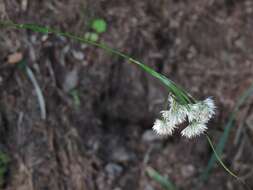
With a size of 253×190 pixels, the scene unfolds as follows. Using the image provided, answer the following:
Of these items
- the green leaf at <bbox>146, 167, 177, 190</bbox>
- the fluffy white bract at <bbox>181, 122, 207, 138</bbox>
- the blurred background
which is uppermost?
the fluffy white bract at <bbox>181, 122, 207, 138</bbox>

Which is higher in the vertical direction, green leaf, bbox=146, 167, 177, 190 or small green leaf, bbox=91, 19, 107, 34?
small green leaf, bbox=91, 19, 107, 34

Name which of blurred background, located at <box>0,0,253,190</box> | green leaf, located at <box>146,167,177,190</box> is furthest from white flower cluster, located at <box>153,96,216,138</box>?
green leaf, located at <box>146,167,177,190</box>

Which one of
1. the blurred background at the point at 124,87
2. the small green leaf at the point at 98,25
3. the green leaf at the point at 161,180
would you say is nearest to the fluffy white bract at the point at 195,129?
the blurred background at the point at 124,87

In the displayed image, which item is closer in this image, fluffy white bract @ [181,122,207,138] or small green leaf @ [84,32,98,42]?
fluffy white bract @ [181,122,207,138]

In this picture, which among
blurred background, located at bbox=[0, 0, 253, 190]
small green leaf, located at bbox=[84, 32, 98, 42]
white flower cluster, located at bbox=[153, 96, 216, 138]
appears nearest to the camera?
white flower cluster, located at bbox=[153, 96, 216, 138]

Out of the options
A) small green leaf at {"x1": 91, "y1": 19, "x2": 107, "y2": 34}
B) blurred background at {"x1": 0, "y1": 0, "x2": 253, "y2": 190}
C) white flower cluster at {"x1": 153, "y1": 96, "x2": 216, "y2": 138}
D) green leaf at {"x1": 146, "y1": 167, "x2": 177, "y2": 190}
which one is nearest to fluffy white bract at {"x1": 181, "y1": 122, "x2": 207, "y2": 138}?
white flower cluster at {"x1": 153, "y1": 96, "x2": 216, "y2": 138}

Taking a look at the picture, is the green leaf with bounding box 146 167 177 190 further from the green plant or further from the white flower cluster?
the white flower cluster

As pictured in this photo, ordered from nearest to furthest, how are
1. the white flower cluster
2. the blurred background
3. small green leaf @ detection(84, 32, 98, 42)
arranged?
the white flower cluster < the blurred background < small green leaf @ detection(84, 32, 98, 42)

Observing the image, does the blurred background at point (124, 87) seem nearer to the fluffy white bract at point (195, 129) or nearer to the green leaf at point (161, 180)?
the green leaf at point (161, 180)
